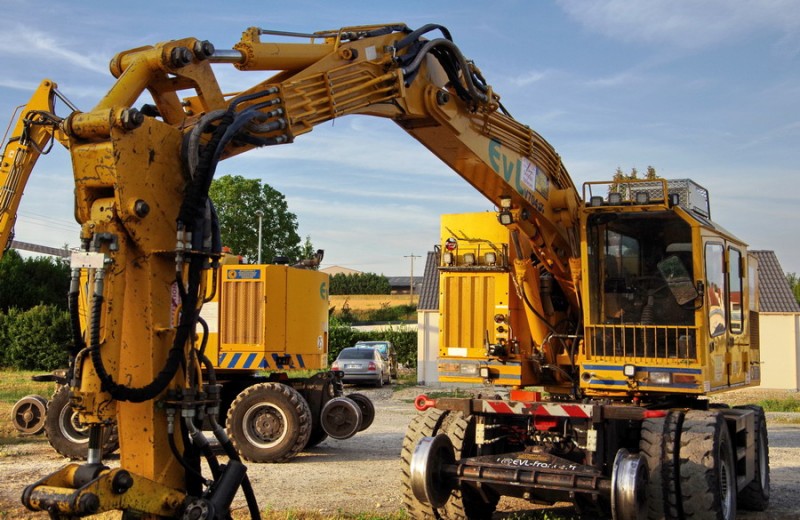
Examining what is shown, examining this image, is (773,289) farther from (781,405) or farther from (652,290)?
(652,290)

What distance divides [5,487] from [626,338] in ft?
24.0

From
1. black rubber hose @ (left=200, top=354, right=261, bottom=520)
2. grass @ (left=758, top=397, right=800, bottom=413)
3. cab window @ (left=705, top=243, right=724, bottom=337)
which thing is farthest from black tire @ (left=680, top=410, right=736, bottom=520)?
grass @ (left=758, top=397, right=800, bottom=413)

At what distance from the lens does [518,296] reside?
959 centimetres

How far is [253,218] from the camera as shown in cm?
5981

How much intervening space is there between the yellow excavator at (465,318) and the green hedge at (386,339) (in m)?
27.9

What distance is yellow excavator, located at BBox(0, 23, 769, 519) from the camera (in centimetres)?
523

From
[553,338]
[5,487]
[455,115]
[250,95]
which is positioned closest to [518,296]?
[553,338]

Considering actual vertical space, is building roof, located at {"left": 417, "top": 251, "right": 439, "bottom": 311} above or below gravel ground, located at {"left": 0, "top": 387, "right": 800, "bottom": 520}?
above

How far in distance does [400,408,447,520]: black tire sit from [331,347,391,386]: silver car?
20.9 metres

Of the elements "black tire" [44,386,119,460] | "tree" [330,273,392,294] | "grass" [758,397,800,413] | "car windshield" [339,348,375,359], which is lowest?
"grass" [758,397,800,413]

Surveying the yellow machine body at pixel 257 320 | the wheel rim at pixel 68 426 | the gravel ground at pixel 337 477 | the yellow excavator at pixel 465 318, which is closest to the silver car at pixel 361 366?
the gravel ground at pixel 337 477

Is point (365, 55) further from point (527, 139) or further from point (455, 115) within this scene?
point (527, 139)

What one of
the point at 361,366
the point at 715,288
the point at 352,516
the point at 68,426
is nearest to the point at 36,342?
the point at 361,366

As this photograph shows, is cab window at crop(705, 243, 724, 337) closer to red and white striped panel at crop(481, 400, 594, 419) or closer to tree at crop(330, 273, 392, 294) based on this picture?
red and white striped panel at crop(481, 400, 594, 419)
